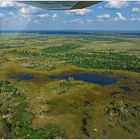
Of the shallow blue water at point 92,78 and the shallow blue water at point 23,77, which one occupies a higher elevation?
the shallow blue water at point 23,77

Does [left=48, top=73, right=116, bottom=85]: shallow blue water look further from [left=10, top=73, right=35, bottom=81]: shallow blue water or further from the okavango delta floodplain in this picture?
[left=10, top=73, right=35, bottom=81]: shallow blue water

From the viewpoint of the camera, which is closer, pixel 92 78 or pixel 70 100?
pixel 70 100

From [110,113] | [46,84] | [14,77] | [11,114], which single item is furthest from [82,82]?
[11,114]

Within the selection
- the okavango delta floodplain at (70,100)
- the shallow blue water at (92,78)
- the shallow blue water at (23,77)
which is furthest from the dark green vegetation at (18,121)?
the shallow blue water at (92,78)

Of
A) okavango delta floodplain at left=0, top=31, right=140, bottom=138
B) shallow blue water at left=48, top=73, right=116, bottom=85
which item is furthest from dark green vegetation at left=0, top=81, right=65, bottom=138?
shallow blue water at left=48, top=73, right=116, bottom=85

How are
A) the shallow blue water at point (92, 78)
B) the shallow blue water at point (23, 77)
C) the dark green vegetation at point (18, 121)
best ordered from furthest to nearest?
1. the shallow blue water at point (23, 77)
2. the shallow blue water at point (92, 78)
3. the dark green vegetation at point (18, 121)

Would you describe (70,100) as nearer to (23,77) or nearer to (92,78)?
(92,78)

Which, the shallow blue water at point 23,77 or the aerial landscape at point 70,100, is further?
the shallow blue water at point 23,77

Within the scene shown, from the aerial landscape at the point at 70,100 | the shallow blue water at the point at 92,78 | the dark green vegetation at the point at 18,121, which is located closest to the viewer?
the dark green vegetation at the point at 18,121

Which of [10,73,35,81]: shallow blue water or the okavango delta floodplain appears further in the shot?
[10,73,35,81]: shallow blue water

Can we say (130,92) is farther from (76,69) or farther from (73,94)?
(76,69)

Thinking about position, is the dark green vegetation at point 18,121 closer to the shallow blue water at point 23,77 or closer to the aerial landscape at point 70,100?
the aerial landscape at point 70,100

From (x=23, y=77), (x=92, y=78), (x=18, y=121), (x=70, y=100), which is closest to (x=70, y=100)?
(x=70, y=100)
